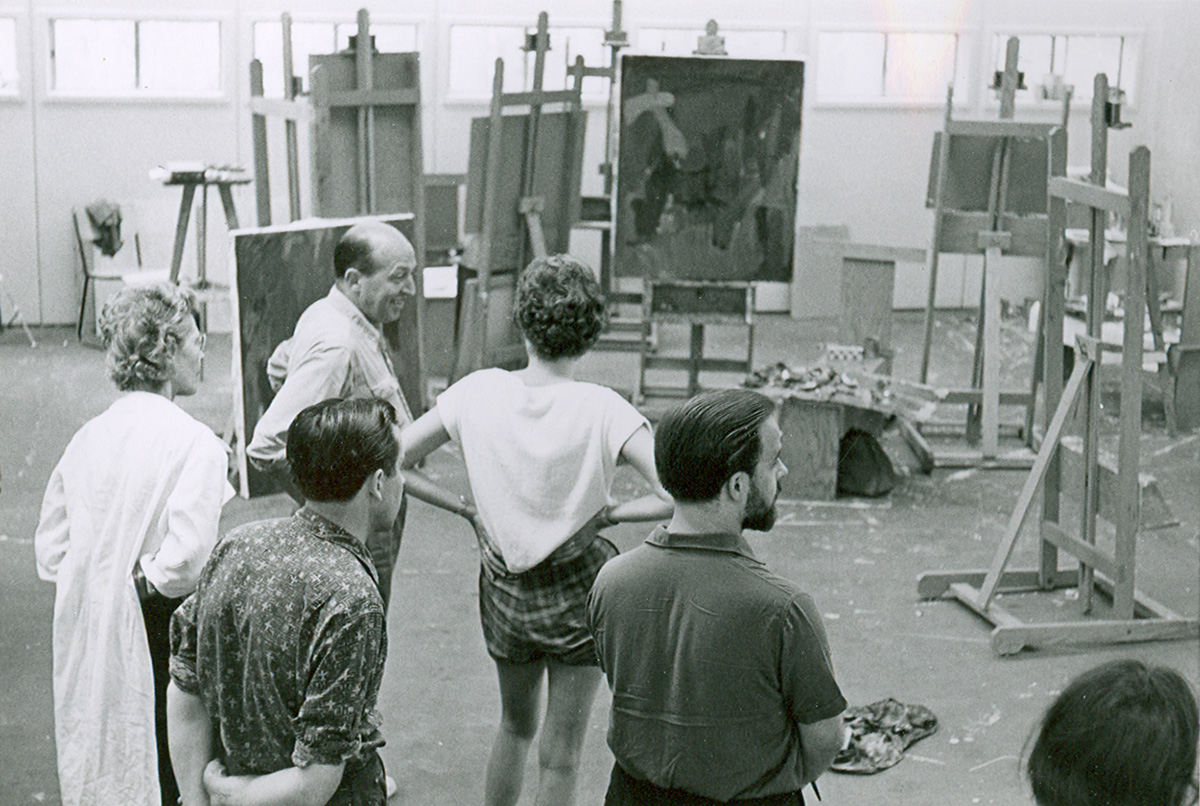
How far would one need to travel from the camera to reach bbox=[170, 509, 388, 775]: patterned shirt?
7.22ft

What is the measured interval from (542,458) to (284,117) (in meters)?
4.81

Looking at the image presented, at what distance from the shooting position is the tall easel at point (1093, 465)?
5285 mm

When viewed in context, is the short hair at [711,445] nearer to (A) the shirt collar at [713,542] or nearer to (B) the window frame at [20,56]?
(A) the shirt collar at [713,542]

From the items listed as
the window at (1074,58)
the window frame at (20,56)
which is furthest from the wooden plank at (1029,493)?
the window frame at (20,56)

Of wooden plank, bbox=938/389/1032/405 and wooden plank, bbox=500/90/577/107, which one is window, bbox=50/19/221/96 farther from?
wooden plank, bbox=938/389/1032/405

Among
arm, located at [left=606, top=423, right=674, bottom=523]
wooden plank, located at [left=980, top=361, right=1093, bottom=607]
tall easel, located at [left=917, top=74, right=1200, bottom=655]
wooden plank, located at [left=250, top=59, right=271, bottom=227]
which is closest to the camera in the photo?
arm, located at [left=606, top=423, right=674, bottom=523]

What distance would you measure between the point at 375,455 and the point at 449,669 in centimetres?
292

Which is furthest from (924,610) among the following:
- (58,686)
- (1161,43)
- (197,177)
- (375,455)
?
(1161,43)

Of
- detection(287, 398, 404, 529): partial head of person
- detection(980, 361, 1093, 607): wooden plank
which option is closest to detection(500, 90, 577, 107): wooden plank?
detection(980, 361, 1093, 607): wooden plank

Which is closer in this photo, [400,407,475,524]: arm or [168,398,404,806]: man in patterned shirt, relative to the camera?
[168,398,404,806]: man in patterned shirt

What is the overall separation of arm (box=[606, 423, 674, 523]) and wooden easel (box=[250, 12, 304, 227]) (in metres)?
4.22

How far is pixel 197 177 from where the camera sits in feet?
26.7

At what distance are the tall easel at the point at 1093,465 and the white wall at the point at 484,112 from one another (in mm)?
6564

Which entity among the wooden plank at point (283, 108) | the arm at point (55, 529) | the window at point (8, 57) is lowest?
the arm at point (55, 529)
